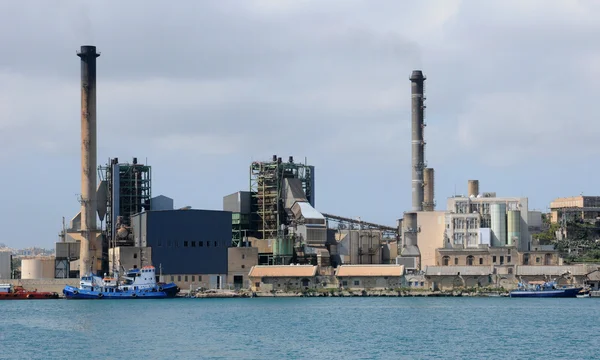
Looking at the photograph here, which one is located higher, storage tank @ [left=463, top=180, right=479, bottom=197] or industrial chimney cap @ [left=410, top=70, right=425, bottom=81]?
industrial chimney cap @ [left=410, top=70, right=425, bottom=81]

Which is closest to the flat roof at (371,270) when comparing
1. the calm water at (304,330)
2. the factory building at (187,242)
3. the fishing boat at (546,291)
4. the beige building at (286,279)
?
the beige building at (286,279)

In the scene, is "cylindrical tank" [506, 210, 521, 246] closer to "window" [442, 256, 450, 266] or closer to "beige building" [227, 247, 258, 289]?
"window" [442, 256, 450, 266]

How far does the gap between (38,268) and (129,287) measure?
1844 centimetres

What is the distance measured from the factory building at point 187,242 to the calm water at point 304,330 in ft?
46.5

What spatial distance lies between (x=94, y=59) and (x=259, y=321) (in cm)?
5729

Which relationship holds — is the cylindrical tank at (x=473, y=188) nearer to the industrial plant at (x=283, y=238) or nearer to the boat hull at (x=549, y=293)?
the industrial plant at (x=283, y=238)

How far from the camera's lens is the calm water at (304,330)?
247ft

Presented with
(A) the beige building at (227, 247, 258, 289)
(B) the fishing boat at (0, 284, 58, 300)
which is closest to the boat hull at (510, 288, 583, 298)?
(A) the beige building at (227, 247, 258, 289)

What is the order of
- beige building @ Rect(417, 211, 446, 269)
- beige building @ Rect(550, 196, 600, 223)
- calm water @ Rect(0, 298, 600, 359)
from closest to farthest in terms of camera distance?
1. calm water @ Rect(0, 298, 600, 359)
2. beige building @ Rect(417, 211, 446, 269)
3. beige building @ Rect(550, 196, 600, 223)

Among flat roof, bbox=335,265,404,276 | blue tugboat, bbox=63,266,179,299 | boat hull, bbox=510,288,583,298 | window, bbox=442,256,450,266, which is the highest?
window, bbox=442,256,450,266

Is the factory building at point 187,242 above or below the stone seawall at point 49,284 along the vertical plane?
above

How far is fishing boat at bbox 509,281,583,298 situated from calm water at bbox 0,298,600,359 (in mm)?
7161

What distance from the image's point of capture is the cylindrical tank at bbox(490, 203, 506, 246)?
150 metres

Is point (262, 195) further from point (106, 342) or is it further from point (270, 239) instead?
point (106, 342)
